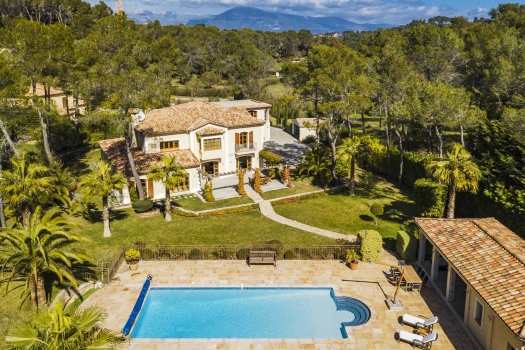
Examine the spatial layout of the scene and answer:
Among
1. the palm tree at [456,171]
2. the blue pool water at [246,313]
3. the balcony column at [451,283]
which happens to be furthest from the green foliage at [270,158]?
the balcony column at [451,283]

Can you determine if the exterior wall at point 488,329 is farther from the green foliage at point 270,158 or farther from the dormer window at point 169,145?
the dormer window at point 169,145

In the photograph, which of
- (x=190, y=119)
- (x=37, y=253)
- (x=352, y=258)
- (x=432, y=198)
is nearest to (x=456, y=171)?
(x=432, y=198)

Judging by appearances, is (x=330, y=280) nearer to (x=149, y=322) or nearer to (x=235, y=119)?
(x=149, y=322)

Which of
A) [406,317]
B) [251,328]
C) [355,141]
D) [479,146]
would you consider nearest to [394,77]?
[355,141]

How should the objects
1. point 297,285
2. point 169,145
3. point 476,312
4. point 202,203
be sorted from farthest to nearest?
point 169,145
point 202,203
point 297,285
point 476,312

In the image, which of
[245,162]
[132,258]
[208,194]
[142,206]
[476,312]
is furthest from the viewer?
[245,162]

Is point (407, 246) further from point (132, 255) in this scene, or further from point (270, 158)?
point (270, 158)

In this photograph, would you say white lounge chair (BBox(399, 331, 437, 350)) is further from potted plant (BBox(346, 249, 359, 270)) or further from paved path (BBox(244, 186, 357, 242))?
paved path (BBox(244, 186, 357, 242))
